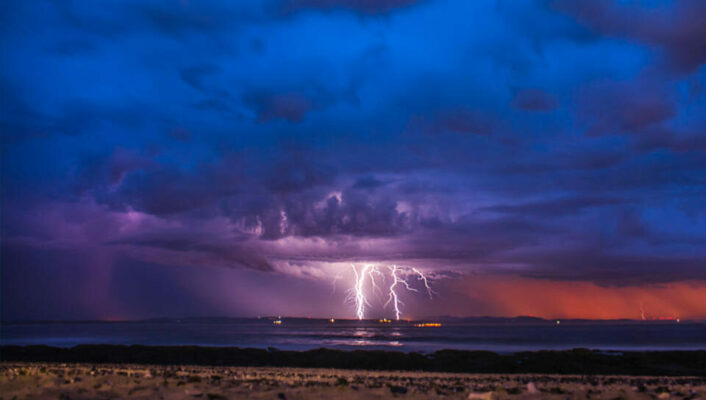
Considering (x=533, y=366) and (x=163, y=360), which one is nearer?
(x=533, y=366)

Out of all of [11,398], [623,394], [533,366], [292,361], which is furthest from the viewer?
[292,361]

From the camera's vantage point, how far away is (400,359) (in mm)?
29359

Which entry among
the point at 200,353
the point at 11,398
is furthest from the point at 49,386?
the point at 200,353

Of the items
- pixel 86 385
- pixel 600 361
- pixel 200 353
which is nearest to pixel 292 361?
pixel 200 353

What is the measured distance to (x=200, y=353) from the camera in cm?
3409

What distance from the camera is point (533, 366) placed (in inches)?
1083

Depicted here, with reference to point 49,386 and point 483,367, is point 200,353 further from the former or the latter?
point 49,386

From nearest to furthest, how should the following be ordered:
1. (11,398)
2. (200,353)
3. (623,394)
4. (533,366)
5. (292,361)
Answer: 1. (11,398)
2. (623,394)
3. (533,366)
4. (292,361)
5. (200,353)

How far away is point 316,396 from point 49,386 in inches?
250

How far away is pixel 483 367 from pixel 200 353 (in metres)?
18.1

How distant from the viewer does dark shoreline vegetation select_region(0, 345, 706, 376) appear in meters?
27.0

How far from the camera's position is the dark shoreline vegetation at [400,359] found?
27016 mm

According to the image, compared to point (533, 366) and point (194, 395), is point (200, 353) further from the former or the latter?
point (194, 395)

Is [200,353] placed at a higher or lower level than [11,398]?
lower
